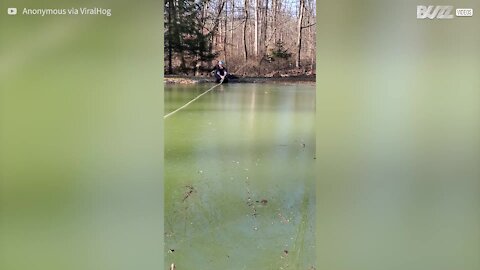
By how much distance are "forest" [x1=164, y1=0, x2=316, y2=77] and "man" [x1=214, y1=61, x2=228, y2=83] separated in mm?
19

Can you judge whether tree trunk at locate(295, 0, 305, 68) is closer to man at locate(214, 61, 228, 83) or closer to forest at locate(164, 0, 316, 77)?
forest at locate(164, 0, 316, 77)

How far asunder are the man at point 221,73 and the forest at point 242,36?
2 cm

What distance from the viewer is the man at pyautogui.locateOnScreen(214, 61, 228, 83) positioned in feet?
6.15

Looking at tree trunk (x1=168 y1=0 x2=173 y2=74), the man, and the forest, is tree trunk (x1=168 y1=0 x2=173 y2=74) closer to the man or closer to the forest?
the forest

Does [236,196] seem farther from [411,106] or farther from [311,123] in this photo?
[411,106]

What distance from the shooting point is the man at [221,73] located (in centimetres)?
188

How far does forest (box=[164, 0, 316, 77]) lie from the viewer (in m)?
1.80

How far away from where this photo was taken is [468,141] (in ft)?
5.97

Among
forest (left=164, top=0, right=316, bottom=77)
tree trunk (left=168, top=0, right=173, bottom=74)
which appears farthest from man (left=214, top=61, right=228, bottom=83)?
tree trunk (left=168, top=0, right=173, bottom=74)

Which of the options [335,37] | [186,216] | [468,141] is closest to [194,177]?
[186,216]

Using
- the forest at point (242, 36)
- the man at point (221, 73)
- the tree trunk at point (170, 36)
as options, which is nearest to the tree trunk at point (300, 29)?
the forest at point (242, 36)

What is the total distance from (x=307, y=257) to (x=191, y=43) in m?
0.89

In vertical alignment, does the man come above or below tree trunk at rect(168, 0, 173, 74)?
below

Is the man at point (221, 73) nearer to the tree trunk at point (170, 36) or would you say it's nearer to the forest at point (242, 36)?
the forest at point (242, 36)
